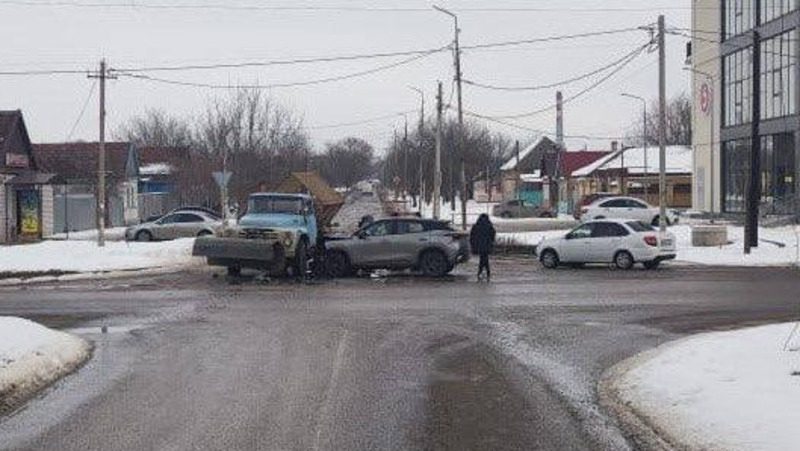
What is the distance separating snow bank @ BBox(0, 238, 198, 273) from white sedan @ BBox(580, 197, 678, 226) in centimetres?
2154

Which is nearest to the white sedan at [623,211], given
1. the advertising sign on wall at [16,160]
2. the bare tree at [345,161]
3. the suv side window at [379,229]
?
the suv side window at [379,229]

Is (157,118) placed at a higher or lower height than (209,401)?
higher

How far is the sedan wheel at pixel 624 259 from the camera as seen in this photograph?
31.0 meters

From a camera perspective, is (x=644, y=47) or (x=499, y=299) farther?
(x=644, y=47)

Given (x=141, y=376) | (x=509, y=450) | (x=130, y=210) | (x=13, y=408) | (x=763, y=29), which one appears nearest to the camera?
(x=509, y=450)

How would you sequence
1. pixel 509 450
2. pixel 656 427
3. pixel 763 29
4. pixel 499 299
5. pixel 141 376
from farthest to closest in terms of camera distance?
pixel 763 29
pixel 499 299
pixel 141 376
pixel 656 427
pixel 509 450

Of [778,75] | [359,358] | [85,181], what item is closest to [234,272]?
[359,358]

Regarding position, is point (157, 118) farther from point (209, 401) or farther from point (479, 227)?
point (209, 401)

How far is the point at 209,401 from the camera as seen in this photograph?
10.5 m

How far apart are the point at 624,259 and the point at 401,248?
22.5 ft

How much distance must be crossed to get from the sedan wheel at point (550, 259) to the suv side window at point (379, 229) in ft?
18.5

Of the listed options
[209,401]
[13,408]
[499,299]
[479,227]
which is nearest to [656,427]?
[209,401]

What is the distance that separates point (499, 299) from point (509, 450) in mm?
13371

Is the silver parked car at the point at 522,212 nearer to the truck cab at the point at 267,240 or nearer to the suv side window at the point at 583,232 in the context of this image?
the suv side window at the point at 583,232
